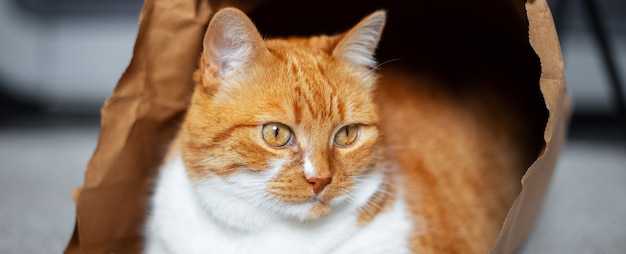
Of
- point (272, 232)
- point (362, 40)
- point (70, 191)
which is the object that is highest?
point (362, 40)

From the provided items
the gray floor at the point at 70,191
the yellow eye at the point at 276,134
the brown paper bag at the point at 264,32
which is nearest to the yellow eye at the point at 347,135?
the yellow eye at the point at 276,134

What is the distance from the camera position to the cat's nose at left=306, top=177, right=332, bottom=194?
1.12 meters

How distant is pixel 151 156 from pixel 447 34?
83 cm

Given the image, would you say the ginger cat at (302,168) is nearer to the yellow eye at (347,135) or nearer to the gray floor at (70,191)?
the yellow eye at (347,135)

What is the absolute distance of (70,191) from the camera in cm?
205

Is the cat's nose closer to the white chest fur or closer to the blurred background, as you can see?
the white chest fur

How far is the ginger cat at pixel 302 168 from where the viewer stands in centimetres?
116

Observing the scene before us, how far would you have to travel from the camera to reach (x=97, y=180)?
4.25 ft

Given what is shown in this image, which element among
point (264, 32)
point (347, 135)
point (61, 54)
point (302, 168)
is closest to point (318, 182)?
point (302, 168)

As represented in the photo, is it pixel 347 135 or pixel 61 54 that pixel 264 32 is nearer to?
pixel 347 135

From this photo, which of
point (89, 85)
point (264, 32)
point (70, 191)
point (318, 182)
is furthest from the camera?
point (89, 85)

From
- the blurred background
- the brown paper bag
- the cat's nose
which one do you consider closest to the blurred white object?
the blurred background

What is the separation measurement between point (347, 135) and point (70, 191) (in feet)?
3.87

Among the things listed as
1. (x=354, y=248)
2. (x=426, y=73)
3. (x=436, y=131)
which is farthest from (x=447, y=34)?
(x=354, y=248)
